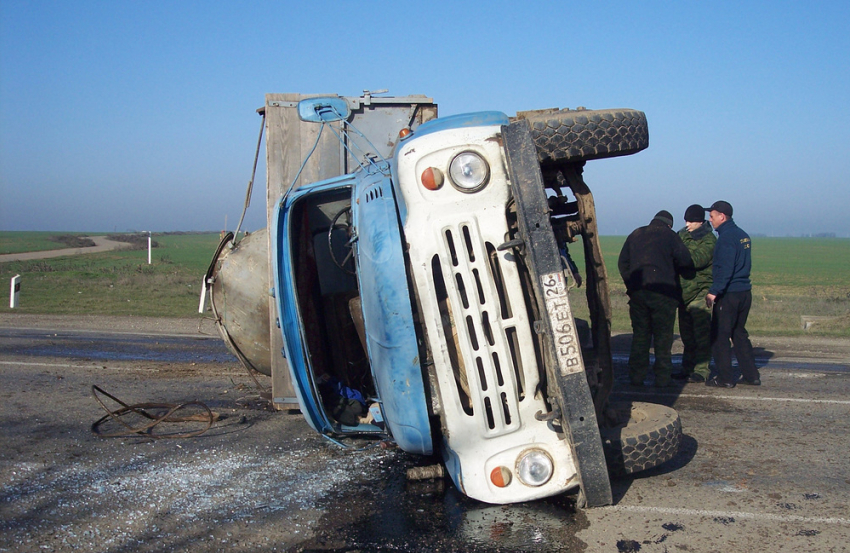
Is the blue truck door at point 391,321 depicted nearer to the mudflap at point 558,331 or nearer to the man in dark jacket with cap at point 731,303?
the mudflap at point 558,331

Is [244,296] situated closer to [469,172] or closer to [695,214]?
[469,172]

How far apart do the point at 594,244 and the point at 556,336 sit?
33.9 inches

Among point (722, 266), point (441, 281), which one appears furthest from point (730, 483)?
point (722, 266)

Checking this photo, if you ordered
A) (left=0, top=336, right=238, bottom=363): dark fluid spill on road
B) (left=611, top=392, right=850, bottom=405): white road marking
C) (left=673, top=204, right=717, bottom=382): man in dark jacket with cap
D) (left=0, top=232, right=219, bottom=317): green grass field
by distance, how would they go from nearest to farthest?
(left=611, top=392, right=850, bottom=405): white road marking, (left=673, top=204, right=717, bottom=382): man in dark jacket with cap, (left=0, top=336, right=238, bottom=363): dark fluid spill on road, (left=0, top=232, right=219, bottom=317): green grass field

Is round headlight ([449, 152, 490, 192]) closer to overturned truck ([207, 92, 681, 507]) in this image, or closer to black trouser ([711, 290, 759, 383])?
overturned truck ([207, 92, 681, 507])

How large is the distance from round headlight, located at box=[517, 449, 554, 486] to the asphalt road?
222 millimetres

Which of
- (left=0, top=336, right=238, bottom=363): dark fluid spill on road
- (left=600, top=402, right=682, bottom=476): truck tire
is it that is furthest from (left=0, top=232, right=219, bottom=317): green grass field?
(left=600, top=402, right=682, bottom=476): truck tire

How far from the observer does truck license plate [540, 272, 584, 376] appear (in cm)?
344

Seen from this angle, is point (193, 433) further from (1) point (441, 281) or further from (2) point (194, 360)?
(2) point (194, 360)

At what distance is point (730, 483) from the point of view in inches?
162

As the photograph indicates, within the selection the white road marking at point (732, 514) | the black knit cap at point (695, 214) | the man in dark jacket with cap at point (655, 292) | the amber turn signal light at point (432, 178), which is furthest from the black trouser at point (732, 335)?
the amber turn signal light at point (432, 178)

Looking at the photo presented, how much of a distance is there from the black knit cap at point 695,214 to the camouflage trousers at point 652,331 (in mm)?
1074

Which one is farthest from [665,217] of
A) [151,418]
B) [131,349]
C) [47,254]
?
[47,254]

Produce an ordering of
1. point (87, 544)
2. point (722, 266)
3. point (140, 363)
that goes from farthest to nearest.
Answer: point (140, 363) < point (722, 266) < point (87, 544)
